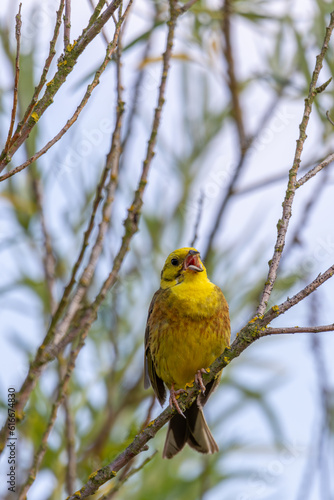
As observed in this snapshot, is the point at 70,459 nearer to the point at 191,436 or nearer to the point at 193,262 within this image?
the point at 191,436

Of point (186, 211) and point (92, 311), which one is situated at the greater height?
point (186, 211)

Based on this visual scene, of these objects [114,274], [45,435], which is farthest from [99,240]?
[45,435]

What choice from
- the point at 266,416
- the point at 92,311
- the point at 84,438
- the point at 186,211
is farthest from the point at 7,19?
the point at 266,416

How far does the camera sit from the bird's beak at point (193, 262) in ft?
12.0

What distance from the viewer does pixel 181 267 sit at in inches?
150

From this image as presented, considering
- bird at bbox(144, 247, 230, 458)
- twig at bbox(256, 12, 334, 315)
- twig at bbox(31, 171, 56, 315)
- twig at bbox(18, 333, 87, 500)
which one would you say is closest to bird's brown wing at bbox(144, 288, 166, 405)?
bird at bbox(144, 247, 230, 458)

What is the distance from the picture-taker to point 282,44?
4.58m

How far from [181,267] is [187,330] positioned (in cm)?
47

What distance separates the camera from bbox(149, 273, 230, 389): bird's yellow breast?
341 centimetres

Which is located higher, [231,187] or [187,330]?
[231,187]

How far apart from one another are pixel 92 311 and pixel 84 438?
1297 mm

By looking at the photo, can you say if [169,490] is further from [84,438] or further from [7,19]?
[7,19]

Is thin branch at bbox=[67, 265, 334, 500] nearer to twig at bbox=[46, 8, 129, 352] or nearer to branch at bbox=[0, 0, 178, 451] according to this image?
branch at bbox=[0, 0, 178, 451]

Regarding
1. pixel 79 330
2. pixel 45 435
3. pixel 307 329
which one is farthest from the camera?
pixel 79 330
